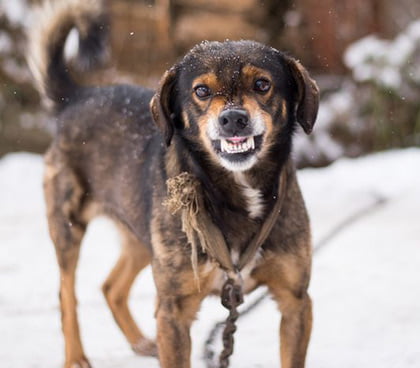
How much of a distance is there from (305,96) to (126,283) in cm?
176

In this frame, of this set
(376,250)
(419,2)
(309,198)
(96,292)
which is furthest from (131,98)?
(419,2)

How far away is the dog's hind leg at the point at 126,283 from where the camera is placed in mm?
4352

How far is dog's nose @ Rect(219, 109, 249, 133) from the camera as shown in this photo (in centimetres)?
290

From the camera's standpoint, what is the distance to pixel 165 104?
10.5 feet

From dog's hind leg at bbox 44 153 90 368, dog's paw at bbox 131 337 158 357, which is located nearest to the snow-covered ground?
dog's paw at bbox 131 337 158 357

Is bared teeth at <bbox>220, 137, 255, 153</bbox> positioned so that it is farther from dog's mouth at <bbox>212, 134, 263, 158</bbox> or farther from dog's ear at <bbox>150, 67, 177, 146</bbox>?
dog's ear at <bbox>150, 67, 177, 146</bbox>

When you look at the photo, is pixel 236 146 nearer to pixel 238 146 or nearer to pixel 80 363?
pixel 238 146

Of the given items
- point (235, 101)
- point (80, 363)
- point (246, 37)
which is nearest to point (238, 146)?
point (235, 101)

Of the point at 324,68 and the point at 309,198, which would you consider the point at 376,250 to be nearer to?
the point at 309,198

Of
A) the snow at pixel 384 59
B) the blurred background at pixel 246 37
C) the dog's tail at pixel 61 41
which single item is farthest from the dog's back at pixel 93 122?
the blurred background at pixel 246 37

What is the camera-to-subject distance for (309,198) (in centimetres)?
772

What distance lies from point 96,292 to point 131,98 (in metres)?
1.81

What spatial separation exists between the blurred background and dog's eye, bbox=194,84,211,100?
6702mm

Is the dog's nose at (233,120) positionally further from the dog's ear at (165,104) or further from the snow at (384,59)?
the snow at (384,59)
